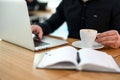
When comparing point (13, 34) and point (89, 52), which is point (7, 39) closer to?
point (13, 34)

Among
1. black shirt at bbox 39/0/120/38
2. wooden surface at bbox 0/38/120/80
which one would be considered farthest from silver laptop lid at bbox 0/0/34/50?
black shirt at bbox 39/0/120/38

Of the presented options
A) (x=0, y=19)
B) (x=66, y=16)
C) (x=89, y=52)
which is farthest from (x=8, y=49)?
(x=66, y=16)

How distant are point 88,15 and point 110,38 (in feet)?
1.64

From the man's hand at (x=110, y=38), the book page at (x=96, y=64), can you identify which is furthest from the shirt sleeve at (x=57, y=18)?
the book page at (x=96, y=64)

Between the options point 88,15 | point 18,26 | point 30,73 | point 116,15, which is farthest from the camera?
point 88,15

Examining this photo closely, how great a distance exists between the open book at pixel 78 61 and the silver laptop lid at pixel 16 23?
0.17 meters

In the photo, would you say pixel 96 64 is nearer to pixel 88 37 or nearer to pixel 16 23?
pixel 88 37

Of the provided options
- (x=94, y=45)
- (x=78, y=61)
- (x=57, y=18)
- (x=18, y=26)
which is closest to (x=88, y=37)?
(x=94, y=45)

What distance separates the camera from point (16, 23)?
103 cm

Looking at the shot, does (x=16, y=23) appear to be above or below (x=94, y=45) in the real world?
above

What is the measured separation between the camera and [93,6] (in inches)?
60.8

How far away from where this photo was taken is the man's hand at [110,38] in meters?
1.09

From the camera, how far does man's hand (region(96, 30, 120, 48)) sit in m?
1.09

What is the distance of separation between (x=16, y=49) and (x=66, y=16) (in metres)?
0.71
